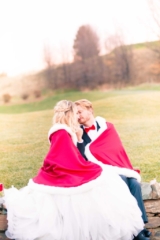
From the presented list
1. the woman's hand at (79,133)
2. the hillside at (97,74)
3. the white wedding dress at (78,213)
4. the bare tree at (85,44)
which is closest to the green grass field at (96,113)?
the hillside at (97,74)

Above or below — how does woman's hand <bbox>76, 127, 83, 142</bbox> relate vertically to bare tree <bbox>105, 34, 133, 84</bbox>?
below

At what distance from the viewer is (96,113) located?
428 cm

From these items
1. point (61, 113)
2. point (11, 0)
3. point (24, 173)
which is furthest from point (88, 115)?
point (11, 0)

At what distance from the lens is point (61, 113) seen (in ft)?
11.0

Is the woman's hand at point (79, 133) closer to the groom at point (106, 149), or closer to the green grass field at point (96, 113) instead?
the groom at point (106, 149)

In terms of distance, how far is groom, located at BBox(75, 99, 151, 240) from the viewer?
11.0ft

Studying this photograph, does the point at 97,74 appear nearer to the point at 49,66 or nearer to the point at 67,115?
the point at 49,66

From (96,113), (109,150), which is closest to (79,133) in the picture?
(109,150)

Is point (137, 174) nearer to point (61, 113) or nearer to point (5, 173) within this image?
point (61, 113)

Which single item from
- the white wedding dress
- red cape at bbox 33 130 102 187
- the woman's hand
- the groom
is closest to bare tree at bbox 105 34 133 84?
the groom

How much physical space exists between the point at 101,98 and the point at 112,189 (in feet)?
4.56

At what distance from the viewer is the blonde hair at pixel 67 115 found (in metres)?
3.32

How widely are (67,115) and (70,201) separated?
692mm

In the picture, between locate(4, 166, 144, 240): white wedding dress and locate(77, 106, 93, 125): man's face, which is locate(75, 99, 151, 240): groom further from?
locate(4, 166, 144, 240): white wedding dress
